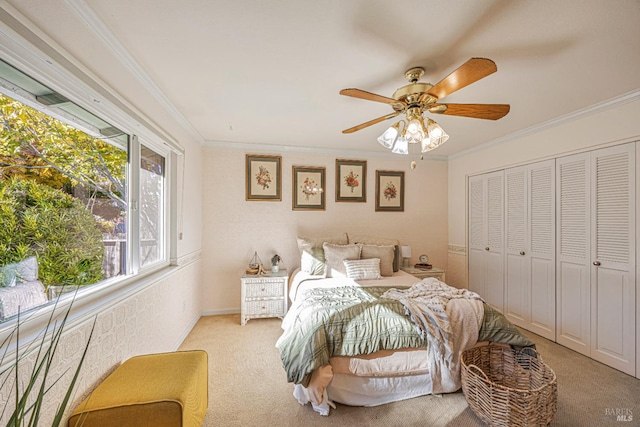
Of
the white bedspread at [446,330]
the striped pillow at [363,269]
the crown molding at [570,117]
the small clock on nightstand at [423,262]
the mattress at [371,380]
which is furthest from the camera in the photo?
the small clock on nightstand at [423,262]

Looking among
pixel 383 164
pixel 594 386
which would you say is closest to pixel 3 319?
pixel 594 386

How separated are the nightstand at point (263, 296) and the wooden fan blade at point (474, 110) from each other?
2562mm

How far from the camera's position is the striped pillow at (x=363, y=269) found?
3127mm

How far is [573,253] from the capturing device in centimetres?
270

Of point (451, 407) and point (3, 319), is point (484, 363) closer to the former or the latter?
point (451, 407)

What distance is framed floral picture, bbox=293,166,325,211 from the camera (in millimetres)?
3896

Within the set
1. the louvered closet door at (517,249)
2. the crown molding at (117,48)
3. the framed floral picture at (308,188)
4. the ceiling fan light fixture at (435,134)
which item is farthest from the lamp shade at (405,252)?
the crown molding at (117,48)

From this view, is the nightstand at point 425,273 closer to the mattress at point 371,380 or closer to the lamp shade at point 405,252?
the lamp shade at point 405,252

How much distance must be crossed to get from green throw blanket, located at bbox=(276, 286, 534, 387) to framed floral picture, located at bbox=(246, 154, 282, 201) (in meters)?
2.04

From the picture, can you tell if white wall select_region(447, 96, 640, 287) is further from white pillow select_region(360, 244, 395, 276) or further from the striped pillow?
the striped pillow

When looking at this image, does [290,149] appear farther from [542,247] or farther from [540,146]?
[542,247]

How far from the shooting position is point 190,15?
Answer: 4.57 ft

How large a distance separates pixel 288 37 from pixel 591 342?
12.4ft

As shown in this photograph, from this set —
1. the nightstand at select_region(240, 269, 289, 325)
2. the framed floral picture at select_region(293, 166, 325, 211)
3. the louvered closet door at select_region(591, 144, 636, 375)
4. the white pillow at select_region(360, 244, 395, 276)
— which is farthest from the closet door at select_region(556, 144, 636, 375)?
the nightstand at select_region(240, 269, 289, 325)
